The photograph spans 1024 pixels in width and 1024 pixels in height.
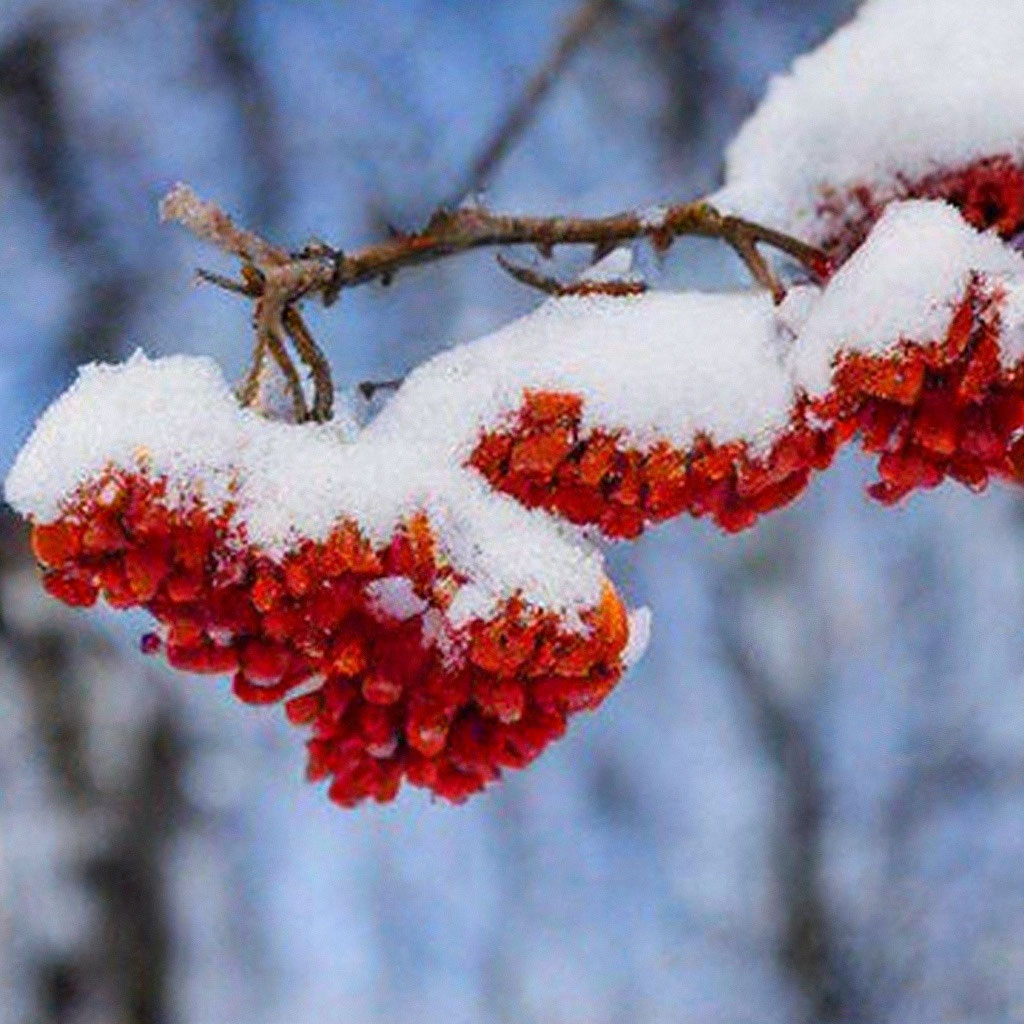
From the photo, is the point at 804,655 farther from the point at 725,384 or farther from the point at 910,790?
the point at 725,384

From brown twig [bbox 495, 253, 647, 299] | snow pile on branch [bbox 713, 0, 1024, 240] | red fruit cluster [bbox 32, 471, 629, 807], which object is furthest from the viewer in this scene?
snow pile on branch [bbox 713, 0, 1024, 240]

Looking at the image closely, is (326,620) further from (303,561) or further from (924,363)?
(924,363)

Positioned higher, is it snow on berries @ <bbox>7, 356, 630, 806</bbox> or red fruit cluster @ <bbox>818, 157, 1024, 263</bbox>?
red fruit cluster @ <bbox>818, 157, 1024, 263</bbox>

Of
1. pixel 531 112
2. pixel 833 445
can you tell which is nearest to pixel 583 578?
pixel 833 445

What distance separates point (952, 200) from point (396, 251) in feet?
1.30

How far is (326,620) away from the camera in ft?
3.49

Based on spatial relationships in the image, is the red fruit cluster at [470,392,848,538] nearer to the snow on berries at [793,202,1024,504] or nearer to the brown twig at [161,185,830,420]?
the snow on berries at [793,202,1024,504]

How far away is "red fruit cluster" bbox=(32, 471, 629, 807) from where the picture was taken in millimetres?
1064

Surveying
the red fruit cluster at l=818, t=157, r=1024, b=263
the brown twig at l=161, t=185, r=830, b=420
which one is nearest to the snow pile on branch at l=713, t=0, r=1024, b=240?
the red fruit cluster at l=818, t=157, r=1024, b=263

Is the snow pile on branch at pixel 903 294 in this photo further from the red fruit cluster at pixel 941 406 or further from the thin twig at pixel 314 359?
the thin twig at pixel 314 359

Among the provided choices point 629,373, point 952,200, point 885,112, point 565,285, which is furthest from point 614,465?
point 885,112

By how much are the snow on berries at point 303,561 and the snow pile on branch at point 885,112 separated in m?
0.45

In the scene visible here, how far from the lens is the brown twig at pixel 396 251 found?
1112 millimetres

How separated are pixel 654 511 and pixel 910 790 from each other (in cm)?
868
